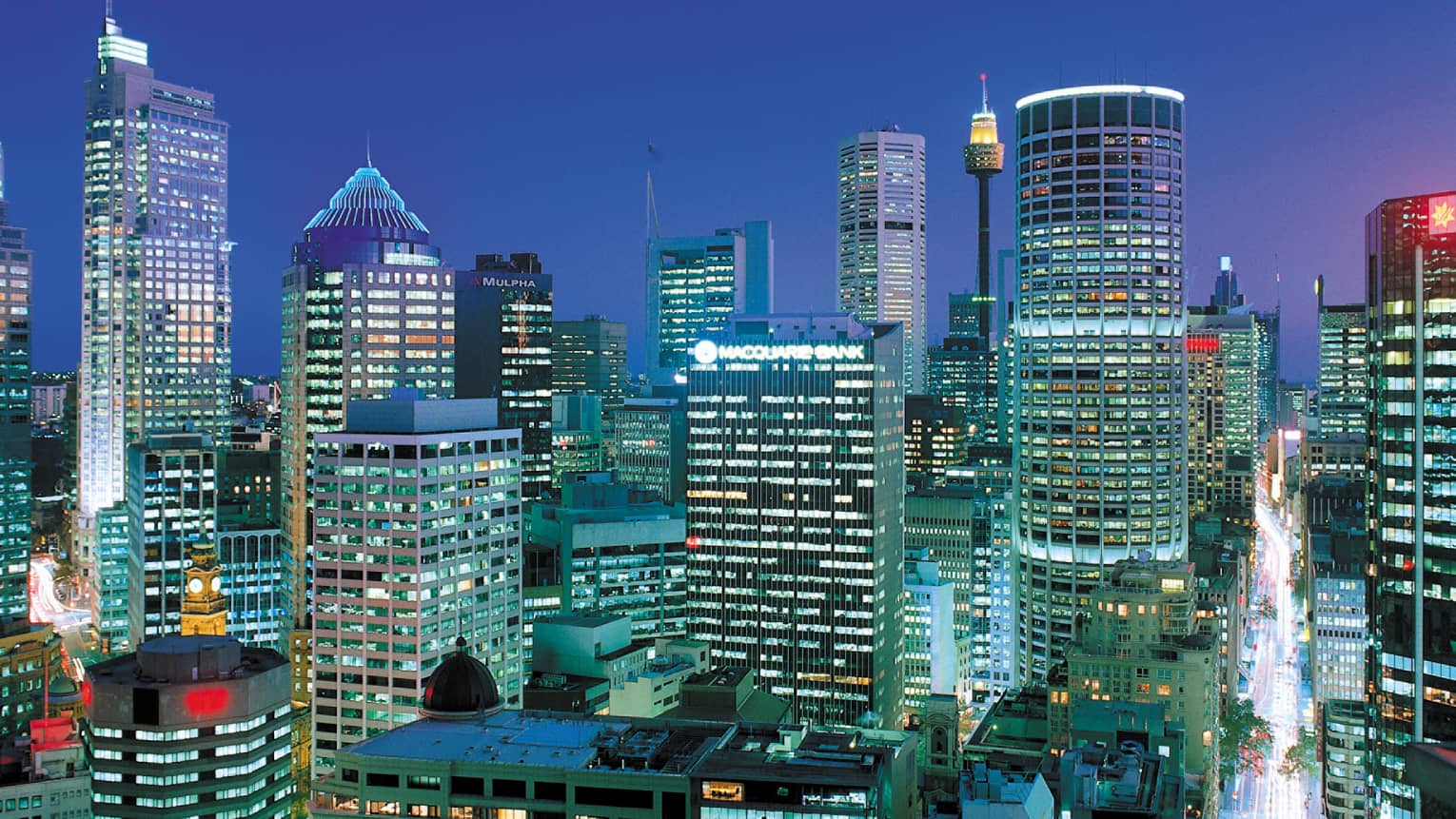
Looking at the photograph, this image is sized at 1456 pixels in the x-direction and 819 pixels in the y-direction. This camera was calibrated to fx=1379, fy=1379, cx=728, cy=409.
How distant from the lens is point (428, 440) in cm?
15338

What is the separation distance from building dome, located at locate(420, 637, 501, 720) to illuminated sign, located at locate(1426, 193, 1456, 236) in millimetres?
89125

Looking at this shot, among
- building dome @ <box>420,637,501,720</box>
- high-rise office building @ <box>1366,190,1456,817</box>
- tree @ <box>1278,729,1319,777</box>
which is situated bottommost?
tree @ <box>1278,729,1319,777</box>

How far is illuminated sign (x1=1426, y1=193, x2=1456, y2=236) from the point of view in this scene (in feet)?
385

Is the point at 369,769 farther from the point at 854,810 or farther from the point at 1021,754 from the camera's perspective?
the point at 1021,754

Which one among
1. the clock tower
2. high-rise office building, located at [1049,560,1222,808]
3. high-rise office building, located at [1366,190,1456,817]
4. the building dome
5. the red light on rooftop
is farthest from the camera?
high-rise office building, located at [1049,560,1222,808]

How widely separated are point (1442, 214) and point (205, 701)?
10907cm

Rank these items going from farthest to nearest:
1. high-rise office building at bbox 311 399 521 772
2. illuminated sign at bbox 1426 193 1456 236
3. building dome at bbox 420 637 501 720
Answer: high-rise office building at bbox 311 399 521 772 → illuminated sign at bbox 1426 193 1456 236 → building dome at bbox 420 637 501 720

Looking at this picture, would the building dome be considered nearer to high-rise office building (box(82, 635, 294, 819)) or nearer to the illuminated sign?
high-rise office building (box(82, 635, 294, 819))

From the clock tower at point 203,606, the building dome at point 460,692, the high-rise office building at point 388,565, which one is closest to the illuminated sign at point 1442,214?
the building dome at point 460,692

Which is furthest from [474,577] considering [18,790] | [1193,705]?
[1193,705]

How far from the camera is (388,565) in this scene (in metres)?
152

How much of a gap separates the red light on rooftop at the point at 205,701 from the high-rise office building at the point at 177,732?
73 mm

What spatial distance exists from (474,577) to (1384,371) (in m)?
96.6

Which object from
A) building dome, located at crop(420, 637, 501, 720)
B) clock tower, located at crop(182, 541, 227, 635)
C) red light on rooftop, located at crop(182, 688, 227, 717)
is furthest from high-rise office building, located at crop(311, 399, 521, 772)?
red light on rooftop, located at crop(182, 688, 227, 717)
